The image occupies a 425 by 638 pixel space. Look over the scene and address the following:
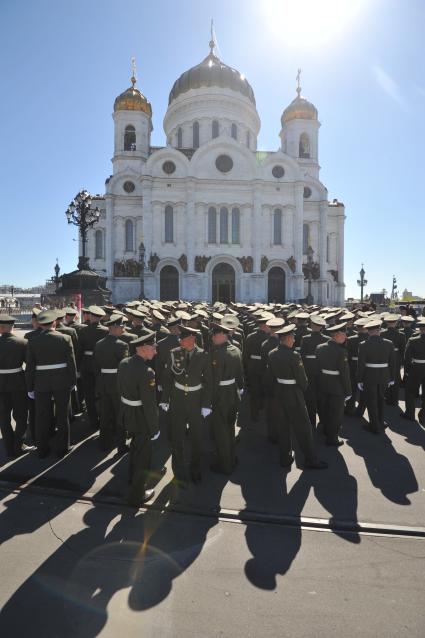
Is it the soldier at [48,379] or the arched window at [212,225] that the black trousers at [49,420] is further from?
the arched window at [212,225]

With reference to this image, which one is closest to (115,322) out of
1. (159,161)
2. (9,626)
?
(9,626)

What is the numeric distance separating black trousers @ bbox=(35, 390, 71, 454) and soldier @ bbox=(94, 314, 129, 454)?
20.2 inches

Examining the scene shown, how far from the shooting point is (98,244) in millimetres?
34219

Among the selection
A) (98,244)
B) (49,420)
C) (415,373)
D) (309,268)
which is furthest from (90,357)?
(98,244)

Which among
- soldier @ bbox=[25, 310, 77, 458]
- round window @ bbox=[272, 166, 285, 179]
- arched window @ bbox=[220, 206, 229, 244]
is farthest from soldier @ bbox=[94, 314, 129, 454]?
round window @ bbox=[272, 166, 285, 179]

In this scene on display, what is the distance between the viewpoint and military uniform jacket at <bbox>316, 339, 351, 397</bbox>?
215 inches

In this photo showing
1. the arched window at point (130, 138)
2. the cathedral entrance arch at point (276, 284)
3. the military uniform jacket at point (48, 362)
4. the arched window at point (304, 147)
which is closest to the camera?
the military uniform jacket at point (48, 362)

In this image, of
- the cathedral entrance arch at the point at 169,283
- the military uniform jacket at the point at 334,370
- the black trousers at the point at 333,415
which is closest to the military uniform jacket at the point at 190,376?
the military uniform jacket at the point at 334,370

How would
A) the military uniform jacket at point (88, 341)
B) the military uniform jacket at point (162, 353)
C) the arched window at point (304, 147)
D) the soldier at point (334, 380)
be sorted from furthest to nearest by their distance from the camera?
the arched window at point (304, 147) → the military uniform jacket at point (88, 341) → the military uniform jacket at point (162, 353) → the soldier at point (334, 380)

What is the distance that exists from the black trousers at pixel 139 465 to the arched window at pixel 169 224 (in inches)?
1147

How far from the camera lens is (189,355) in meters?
4.50

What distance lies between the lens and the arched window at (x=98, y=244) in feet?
111

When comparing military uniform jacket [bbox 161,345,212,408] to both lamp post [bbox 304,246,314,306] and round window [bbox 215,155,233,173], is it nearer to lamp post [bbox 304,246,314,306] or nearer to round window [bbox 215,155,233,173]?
lamp post [bbox 304,246,314,306]

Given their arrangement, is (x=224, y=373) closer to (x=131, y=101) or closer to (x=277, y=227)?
(x=277, y=227)
